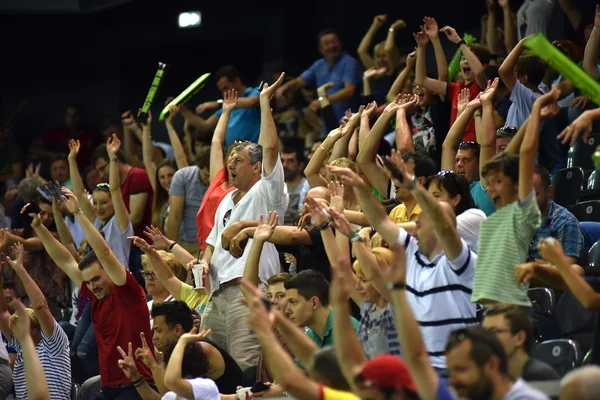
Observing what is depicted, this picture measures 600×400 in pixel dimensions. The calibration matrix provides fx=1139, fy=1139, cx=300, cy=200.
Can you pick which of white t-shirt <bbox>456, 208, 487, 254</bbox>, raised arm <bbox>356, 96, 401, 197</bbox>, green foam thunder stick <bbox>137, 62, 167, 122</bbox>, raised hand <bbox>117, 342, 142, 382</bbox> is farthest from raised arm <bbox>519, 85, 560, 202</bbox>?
green foam thunder stick <bbox>137, 62, 167, 122</bbox>

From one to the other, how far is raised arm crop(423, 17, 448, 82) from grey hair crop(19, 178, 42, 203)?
3.52m

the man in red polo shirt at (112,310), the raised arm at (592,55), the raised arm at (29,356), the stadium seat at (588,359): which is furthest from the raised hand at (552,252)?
the raised arm at (592,55)

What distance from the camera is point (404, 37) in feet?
40.6

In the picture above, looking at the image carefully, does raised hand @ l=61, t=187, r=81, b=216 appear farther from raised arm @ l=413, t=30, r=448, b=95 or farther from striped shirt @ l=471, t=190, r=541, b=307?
striped shirt @ l=471, t=190, r=541, b=307

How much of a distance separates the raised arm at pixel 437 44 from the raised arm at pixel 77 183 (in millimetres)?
2819

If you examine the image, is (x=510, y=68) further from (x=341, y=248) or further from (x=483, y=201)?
(x=341, y=248)

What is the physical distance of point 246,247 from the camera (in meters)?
6.83

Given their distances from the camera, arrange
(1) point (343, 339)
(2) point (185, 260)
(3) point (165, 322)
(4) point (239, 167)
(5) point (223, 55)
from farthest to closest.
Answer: (5) point (223, 55) < (2) point (185, 260) < (4) point (239, 167) < (3) point (165, 322) < (1) point (343, 339)

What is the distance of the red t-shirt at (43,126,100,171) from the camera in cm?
1213

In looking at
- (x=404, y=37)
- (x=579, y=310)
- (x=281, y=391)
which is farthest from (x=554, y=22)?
(x=281, y=391)

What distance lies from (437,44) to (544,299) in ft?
9.26

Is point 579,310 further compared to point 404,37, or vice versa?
point 404,37

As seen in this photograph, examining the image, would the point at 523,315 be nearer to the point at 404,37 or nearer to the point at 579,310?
the point at 579,310

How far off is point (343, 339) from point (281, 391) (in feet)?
4.44
